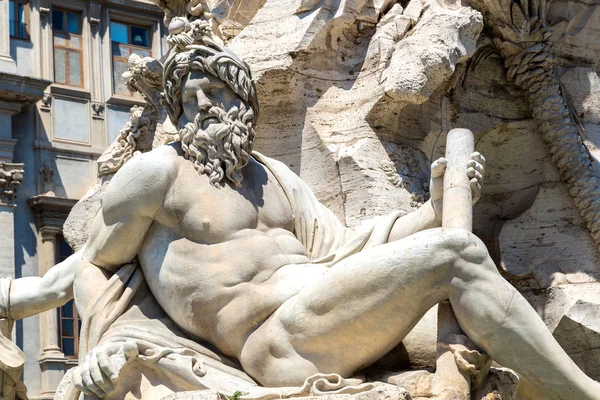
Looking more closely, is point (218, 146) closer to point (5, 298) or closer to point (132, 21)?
point (5, 298)

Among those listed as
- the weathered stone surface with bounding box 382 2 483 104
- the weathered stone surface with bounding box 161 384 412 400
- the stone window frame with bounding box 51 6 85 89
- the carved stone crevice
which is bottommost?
the weathered stone surface with bounding box 161 384 412 400

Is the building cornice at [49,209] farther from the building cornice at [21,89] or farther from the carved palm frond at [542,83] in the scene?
the carved palm frond at [542,83]

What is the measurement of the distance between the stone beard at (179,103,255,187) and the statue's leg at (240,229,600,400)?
2.24ft

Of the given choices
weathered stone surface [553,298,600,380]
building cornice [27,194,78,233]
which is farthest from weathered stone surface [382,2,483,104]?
building cornice [27,194,78,233]

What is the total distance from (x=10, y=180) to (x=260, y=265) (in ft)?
57.9

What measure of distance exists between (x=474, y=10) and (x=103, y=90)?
60.5 feet

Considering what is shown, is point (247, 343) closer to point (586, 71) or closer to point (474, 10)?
point (474, 10)

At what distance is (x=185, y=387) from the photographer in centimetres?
569

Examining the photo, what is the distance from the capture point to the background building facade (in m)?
21.8

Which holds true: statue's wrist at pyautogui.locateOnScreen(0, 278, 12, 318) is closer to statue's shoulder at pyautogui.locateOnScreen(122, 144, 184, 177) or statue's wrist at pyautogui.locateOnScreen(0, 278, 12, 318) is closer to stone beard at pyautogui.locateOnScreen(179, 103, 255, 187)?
statue's shoulder at pyautogui.locateOnScreen(122, 144, 184, 177)

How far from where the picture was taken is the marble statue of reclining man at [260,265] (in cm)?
552

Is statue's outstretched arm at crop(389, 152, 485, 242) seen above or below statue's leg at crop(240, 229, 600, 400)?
above

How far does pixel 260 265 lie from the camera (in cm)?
588

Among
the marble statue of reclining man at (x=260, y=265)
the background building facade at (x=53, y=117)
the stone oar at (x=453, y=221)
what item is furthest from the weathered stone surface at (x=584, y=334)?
the background building facade at (x=53, y=117)
